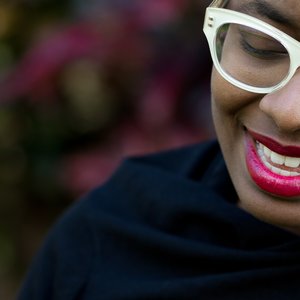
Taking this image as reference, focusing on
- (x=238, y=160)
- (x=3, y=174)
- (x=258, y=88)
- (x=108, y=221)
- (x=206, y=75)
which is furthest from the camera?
(x=3, y=174)

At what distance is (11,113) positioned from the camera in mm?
4848

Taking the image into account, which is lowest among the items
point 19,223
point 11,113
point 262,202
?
point 19,223

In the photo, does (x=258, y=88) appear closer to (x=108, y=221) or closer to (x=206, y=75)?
(x=108, y=221)

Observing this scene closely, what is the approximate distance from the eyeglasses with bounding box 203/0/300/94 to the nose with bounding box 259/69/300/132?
0.01m

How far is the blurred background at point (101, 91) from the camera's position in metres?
4.57

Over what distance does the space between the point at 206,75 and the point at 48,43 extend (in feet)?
2.31

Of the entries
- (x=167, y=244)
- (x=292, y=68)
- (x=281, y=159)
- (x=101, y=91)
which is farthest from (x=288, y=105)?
(x=101, y=91)

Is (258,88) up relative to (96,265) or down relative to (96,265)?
up

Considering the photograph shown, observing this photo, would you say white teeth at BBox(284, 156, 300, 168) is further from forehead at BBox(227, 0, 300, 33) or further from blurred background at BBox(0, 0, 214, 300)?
blurred background at BBox(0, 0, 214, 300)

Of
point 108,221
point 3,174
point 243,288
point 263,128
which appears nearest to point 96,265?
point 108,221

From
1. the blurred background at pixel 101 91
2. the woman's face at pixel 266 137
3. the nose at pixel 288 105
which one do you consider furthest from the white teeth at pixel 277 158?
the blurred background at pixel 101 91

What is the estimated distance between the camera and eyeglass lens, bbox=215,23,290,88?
229cm

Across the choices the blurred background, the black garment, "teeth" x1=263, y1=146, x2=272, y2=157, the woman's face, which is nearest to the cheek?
the woman's face

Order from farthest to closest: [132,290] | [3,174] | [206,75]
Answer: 1. [3,174]
2. [206,75]
3. [132,290]
